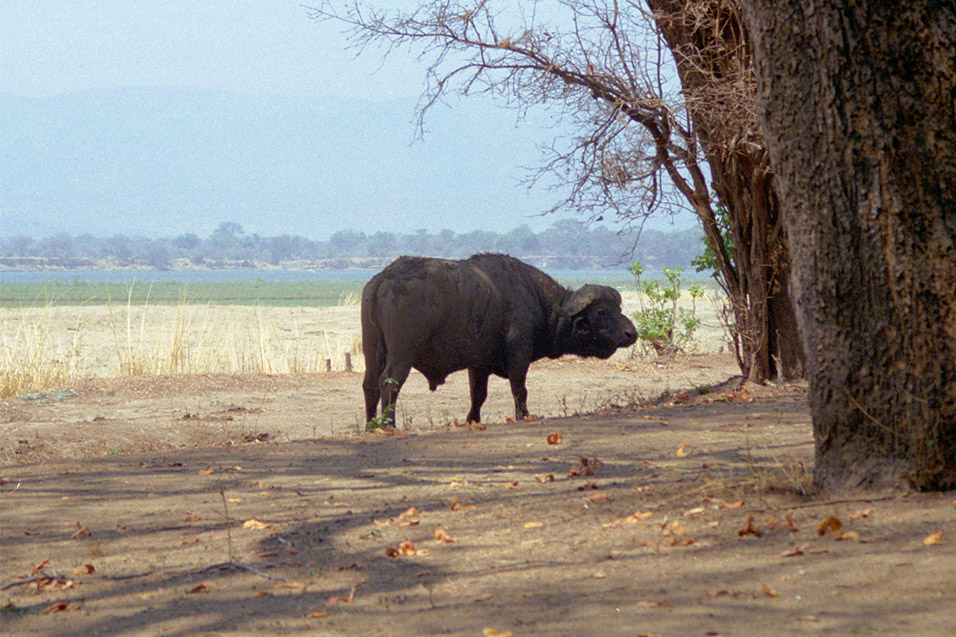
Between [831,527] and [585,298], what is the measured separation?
7.62 m

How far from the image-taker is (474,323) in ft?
34.5

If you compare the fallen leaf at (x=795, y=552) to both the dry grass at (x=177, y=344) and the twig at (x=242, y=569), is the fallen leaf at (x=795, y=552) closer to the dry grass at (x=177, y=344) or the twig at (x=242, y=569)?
the twig at (x=242, y=569)

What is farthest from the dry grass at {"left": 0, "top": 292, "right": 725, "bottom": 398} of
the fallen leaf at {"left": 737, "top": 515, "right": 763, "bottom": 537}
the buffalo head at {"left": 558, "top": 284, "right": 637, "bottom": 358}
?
the fallen leaf at {"left": 737, "top": 515, "right": 763, "bottom": 537}

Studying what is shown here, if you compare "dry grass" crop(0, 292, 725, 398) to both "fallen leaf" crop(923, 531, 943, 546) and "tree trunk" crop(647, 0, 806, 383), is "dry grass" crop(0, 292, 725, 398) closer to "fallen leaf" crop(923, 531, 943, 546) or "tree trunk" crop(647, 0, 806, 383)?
"tree trunk" crop(647, 0, 806, 383)

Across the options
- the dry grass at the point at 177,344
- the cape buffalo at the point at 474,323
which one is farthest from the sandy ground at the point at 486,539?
the dry grass at the point at 177,344

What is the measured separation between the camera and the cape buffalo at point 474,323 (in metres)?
9.86

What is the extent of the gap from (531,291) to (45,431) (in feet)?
17.6

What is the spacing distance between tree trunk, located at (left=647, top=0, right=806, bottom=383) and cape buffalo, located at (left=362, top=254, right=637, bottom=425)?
1582 mm

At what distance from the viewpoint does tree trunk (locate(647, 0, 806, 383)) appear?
955cm

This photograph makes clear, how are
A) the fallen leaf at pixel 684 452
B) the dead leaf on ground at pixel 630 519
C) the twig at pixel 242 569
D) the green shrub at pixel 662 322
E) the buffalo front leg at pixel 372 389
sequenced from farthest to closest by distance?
the green shrub at pixel 662 322 → the buffalo front leg at pixel 372 389 → the fallen leaf at pixel 684 452 → the dead leaf on ground at pixel 630 519 → the twig at pixel 242 569

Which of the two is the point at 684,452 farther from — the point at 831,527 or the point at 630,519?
the point at 831,527

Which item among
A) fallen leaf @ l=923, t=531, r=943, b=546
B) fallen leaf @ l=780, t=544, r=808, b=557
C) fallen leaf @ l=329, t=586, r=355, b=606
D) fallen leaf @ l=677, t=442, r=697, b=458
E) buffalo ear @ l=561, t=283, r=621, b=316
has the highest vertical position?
buffalo ear @ l=561, t=283, r=621, b=316

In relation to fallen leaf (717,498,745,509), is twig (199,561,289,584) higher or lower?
lower

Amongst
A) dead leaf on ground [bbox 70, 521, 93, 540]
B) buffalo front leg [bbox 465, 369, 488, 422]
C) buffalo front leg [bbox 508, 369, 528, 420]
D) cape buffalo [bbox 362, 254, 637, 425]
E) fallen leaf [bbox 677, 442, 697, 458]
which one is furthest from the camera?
buffalo front leg [bbox 465, 369, 488, 422]
